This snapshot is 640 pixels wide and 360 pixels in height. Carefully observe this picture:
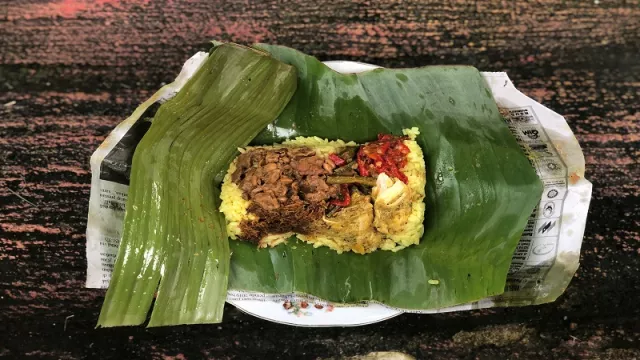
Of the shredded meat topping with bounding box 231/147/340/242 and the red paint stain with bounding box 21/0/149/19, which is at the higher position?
the red paint stain with bounding box 21/0/149/19

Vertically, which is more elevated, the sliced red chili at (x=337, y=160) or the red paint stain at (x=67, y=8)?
the red paint stain at (x=67, y=8)

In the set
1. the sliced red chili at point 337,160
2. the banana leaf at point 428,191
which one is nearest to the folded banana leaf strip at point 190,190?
the banana leaf at point 428,191

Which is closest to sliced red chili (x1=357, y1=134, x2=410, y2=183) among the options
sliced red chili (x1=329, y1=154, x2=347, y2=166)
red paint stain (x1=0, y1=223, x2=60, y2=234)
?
sliced red chili (x1=329, y1=154, x2=347, y2=166)

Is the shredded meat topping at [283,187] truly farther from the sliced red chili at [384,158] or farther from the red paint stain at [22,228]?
the red paint stain at [22,228]

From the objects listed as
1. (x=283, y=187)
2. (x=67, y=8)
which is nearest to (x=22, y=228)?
(x=67, y=8)

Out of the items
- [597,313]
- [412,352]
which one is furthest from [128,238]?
[597,313]

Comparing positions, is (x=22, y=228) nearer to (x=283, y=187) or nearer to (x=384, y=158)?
(x=283, y=187)

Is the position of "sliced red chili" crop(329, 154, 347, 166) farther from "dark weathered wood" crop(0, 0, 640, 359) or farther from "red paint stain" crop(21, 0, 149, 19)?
"red paint stain" crop(21, 0, 149, 19)
